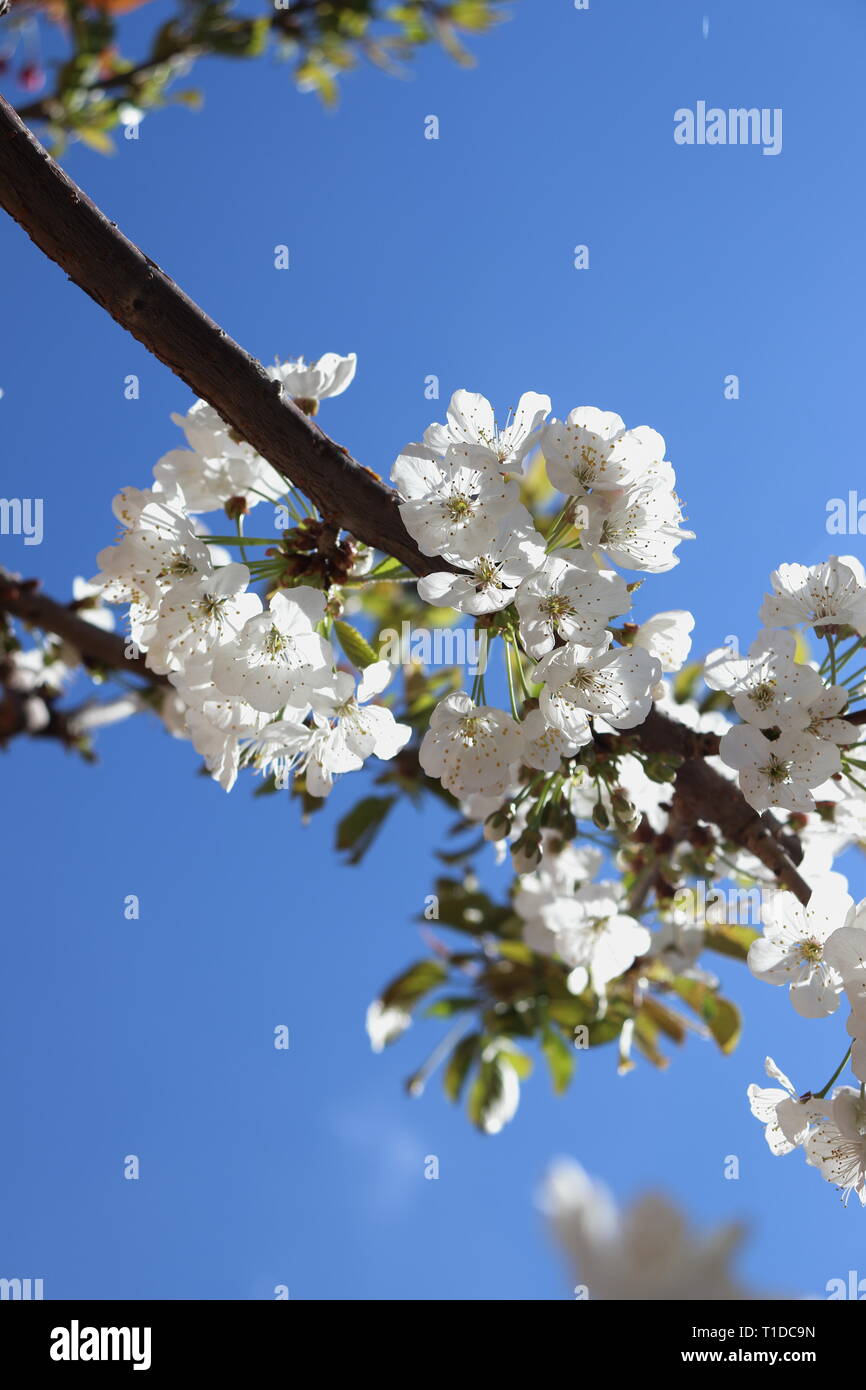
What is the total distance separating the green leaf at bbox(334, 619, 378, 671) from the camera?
1119 millimetres

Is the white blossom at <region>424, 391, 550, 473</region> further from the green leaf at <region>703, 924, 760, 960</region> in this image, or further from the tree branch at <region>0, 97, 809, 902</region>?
the green leaf at <region>703, 924, 760, 960</region>

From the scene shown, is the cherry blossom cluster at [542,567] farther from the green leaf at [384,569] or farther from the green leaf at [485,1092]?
the green leaf at [485,1092]

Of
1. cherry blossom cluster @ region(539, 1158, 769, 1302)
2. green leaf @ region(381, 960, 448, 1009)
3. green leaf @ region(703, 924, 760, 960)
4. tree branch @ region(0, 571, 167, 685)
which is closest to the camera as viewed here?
cherry blossom cluster @ region(539, 1158, 769, 1302)

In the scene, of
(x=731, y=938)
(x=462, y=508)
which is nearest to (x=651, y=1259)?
(x=462, y=508)

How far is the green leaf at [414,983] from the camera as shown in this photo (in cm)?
224

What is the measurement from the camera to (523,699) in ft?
3.59

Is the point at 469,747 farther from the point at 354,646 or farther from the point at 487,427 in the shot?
the point at 487,427

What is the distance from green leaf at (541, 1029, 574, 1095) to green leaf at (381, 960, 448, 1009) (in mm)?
254

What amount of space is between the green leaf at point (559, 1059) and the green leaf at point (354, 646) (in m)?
1.23

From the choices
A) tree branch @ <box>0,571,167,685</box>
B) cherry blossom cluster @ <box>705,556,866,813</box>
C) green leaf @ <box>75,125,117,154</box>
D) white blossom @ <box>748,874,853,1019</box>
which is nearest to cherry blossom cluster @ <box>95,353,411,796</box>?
cherry blossom cluster @ <box>705,556,866,813</box>

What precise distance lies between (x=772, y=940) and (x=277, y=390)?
73 centimetres

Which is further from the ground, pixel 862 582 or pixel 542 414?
pixel 542 414
